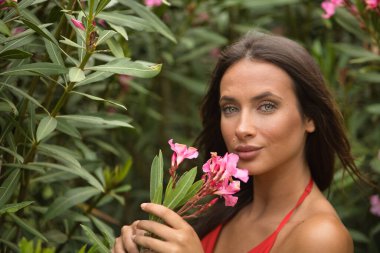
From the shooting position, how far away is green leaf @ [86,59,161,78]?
1.86m

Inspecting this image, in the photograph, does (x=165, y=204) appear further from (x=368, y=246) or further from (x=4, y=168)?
(x=368, y=246)

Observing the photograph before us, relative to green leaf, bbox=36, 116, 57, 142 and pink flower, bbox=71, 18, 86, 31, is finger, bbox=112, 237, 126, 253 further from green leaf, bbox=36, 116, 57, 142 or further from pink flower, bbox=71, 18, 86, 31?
pink flower, bbox=71, 18, 86, 31

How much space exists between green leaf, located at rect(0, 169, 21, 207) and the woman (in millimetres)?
427

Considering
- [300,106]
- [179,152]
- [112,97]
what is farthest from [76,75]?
[112,97]

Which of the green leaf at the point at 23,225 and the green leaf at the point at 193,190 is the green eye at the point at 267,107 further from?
the green leaf at the point at 23,225

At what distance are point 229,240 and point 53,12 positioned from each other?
2.92 feet

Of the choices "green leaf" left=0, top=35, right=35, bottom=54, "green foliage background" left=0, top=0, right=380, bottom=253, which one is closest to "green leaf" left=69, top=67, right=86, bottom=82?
"green foliage background" left=0, top=0, right=380, bottom=253

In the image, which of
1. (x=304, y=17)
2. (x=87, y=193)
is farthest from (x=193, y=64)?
(x=87, y=193)

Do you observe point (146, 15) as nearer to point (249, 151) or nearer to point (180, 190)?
point (249, 151)

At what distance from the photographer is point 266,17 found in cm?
385

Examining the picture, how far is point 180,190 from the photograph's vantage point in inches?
66.2

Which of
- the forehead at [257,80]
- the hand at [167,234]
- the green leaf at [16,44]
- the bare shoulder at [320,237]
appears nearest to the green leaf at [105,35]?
the green leaf at [16,44]

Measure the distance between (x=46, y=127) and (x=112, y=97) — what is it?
137 centimetres

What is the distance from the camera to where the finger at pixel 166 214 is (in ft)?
5.47
